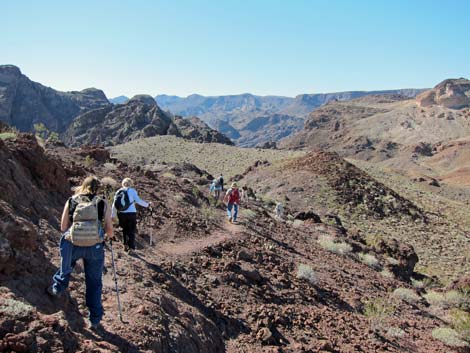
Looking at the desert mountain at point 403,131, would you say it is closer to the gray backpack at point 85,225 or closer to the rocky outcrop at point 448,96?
the rocky outcrop at point 448,96

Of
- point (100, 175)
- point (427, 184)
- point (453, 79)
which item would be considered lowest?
point (427, 184)

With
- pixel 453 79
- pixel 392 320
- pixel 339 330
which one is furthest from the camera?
pixel 453 79

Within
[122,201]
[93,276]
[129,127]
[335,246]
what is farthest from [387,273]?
[129,127]

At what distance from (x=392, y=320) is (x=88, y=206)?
701cm

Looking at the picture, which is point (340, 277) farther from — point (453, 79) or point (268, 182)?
point (453, 79)

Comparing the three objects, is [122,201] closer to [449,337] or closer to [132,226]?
[132,226]

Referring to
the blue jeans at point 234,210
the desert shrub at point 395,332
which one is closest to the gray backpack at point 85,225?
the desert shrub at point 395,332

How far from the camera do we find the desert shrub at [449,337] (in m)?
8.52

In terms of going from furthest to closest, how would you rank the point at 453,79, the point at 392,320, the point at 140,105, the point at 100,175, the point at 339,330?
the point at 453,79 → the point at 140,105 → the point at 100,175 → the point at 392,320 → the point at 339,330

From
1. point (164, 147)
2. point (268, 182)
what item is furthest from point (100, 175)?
point (164, 147)

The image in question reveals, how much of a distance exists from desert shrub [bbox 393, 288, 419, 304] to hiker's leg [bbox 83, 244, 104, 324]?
845cm

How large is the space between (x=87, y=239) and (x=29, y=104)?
110083 millimetres

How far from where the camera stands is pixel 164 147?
160ft

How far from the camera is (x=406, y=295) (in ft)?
36.0
